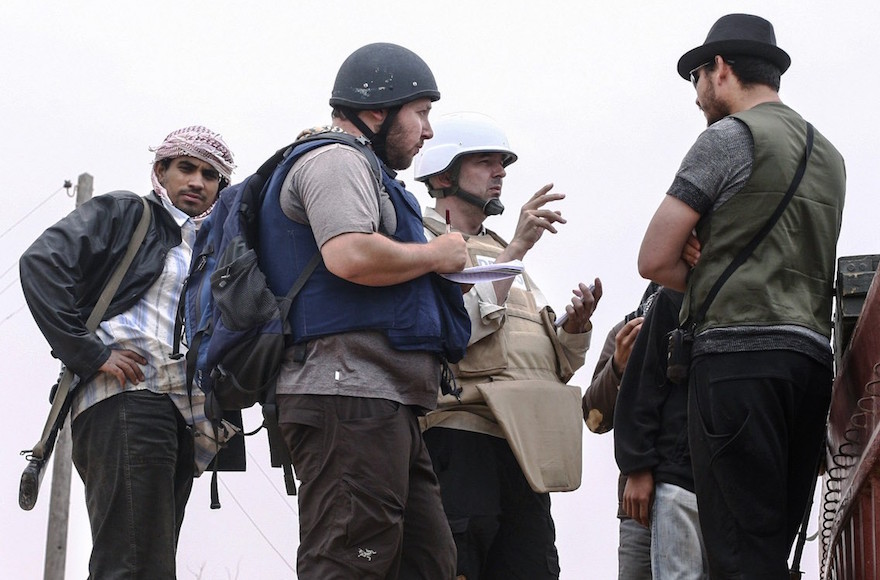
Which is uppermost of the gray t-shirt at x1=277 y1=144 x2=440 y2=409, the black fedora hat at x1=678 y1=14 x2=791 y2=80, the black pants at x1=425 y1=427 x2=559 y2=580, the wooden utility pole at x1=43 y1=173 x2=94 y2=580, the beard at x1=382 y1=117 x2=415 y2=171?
the black fedora hat at x1=678 y1=14 x2=791 y2=80

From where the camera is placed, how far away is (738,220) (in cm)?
405

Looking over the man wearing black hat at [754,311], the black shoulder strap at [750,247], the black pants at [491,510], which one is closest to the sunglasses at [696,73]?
the man wearing black hat at [754,311]

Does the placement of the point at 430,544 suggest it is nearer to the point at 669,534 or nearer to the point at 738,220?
the point at 669,534

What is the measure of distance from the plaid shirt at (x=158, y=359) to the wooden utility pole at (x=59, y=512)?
10.9m

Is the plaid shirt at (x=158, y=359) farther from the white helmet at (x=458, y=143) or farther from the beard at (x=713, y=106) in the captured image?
the beard at (x=713, y=106)

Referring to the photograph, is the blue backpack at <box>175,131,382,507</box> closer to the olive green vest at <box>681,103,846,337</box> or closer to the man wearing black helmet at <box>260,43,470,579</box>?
the man wearing black helmet at <box>260,43,470,579</box>

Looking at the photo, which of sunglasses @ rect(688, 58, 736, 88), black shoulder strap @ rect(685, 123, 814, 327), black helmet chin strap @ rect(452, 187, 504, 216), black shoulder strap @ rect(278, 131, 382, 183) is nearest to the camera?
black shoulder strap @ rect(685, 123, 814, 327)

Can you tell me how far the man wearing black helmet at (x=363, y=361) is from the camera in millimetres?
3965

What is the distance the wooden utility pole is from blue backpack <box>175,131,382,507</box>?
1219 centimetres

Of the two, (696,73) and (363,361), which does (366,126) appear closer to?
(363,361)

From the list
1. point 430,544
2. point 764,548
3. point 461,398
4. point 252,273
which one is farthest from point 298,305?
point 764,548

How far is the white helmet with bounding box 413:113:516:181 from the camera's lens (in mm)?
5781

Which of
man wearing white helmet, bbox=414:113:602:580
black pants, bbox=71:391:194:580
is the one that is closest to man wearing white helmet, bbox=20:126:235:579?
black pants, bbox=71:391:194:580

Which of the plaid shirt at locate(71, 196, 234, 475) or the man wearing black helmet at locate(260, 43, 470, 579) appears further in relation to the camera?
the plaid shirt at locate(71, 196, 234, 475)
